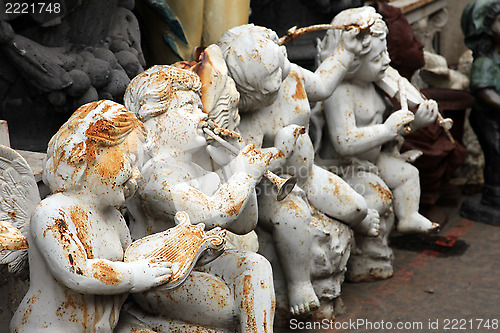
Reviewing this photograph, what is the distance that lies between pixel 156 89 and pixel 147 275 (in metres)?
0.69

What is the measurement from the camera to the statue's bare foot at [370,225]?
3285 mm

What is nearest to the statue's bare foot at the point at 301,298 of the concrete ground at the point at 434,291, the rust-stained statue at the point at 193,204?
the concrete ground at the point at 434,291

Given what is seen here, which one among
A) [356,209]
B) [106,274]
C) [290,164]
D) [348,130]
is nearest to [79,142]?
[106,274]

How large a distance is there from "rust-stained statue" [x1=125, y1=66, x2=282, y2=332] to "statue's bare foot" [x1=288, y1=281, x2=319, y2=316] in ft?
2.15

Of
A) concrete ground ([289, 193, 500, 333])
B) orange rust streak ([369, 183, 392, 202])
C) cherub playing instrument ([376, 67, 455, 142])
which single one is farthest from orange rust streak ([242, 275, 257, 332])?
cherub playing instrument ([376, 67, 455, 142])

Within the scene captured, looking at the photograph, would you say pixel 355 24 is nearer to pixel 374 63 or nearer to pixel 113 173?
pixel 374 63

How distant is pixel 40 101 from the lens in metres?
2.71

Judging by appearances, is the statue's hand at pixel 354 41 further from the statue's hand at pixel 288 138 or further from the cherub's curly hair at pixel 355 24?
the statue's hand at pixel 288 138

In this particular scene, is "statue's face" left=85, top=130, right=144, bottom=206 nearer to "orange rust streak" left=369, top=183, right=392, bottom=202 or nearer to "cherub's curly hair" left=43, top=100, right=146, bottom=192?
"cherub's curly hair" left=43, top=100, right=146, bottom=192

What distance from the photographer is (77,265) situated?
69.1 inches

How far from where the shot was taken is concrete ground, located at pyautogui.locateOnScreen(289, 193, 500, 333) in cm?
313

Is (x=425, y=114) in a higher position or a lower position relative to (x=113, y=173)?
lower

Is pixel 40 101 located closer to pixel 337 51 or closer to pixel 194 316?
pixel 194 316

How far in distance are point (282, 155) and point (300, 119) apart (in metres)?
0.34
